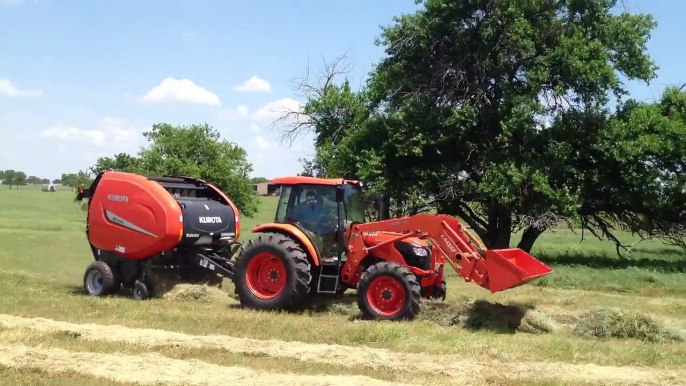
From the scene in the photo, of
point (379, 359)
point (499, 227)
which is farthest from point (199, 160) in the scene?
point (379, 359)

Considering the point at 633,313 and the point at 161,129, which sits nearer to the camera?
the point at 633,313

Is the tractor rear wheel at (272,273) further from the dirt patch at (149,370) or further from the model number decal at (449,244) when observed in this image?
the dirt patch at (149,370)

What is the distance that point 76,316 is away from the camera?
34.8 feet

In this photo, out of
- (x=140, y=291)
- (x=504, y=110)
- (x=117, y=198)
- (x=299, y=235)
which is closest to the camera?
(x=299, y=235)

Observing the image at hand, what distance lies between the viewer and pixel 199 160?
1489 inches

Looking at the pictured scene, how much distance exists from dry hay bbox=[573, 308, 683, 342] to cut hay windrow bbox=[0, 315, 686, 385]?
211cm

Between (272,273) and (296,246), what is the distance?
746mm

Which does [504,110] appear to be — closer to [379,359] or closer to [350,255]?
[350,255]

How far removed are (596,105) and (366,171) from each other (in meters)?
6.81

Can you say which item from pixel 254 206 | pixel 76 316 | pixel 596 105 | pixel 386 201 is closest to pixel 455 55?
pixel 596 105

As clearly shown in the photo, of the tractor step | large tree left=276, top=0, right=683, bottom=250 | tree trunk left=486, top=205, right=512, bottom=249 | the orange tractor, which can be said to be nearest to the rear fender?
the orange tractor

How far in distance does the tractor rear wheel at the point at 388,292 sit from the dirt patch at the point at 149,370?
137 inches

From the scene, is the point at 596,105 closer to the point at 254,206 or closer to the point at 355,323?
the point at 355,323

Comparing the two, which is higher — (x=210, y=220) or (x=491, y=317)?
(x=210, y=220)
